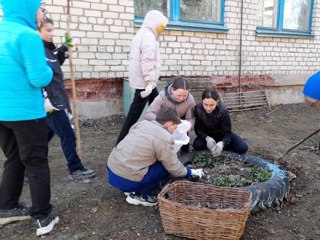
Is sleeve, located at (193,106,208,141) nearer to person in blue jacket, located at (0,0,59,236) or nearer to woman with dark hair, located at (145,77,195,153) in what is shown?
woman with dark hair, located at (145,77,195,153)

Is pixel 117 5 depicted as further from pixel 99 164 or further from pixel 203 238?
pixel 203 238

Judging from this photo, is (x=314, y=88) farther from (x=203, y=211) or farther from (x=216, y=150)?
(x=216, y=150)

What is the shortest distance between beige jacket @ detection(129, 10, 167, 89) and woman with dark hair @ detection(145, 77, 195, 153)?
425 millimetres

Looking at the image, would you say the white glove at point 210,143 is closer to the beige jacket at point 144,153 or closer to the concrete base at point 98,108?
the beige jacket at point 144,153

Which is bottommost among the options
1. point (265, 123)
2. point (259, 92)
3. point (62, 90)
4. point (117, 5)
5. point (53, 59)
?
point (265, 123)

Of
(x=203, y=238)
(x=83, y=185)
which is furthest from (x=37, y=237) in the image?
(x=203, y=238)

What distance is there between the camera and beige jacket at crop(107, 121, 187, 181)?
2.66 meters

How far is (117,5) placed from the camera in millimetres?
5410

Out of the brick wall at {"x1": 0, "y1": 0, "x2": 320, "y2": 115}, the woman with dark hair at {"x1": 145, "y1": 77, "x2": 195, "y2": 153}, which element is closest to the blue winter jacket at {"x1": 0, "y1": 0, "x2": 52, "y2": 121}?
the woman with dark hair at {"x1": 145, "y1": 77, "x2": 195, "y2": 153}

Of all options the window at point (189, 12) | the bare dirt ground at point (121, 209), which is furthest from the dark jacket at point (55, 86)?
the window at point (189, 12)

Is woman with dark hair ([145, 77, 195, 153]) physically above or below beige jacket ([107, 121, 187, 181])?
above

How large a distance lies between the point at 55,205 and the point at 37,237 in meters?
0.49

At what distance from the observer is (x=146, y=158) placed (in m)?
2.70

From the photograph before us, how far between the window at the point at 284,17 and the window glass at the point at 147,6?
2.37 m
